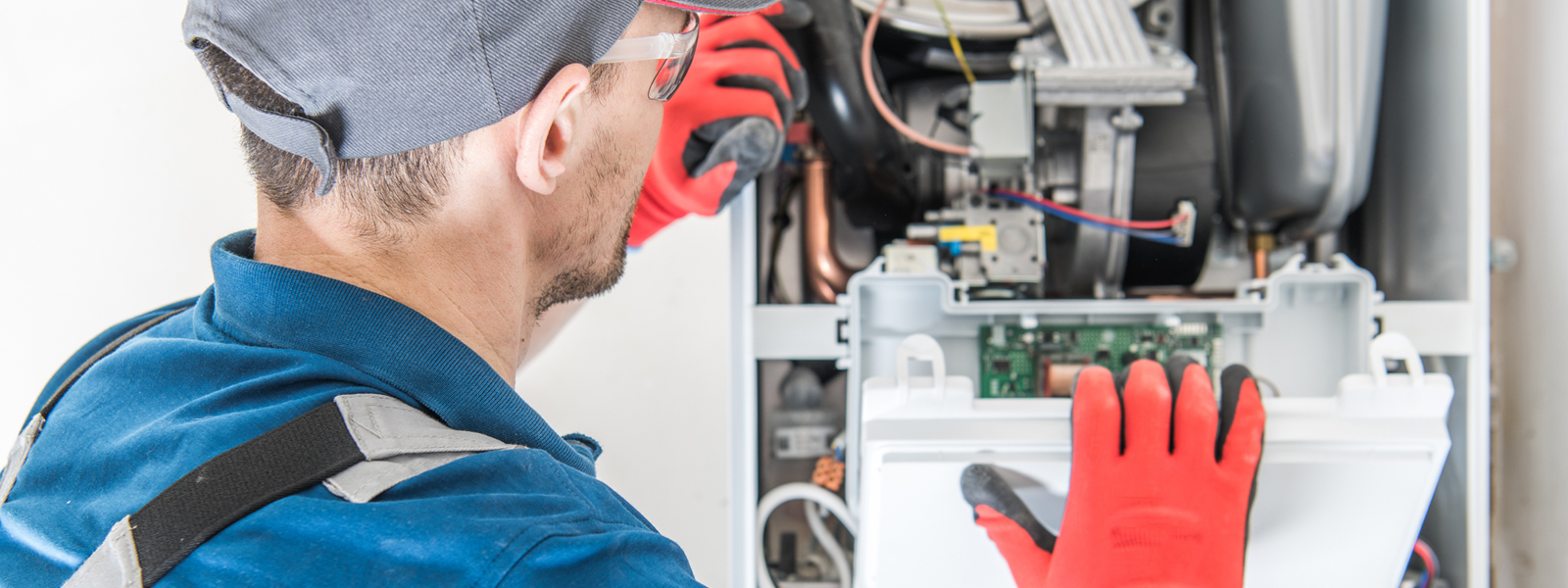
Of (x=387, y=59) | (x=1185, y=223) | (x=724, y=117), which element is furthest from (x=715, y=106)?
(x=1185, y=223)

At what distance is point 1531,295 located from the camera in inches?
36.1

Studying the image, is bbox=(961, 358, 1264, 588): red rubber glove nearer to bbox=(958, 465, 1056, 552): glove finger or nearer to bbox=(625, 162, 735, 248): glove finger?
bbox=(958, 465, 1056, 552): glove finger

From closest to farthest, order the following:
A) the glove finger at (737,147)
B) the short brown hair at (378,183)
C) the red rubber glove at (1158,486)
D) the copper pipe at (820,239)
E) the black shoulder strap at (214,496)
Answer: the black shoulder strap at (214,496) → the short brown hair at (378,183) → the red rubber glove at (1158,486) → the glove finger at (737,147) → the copper pipe at (820,239)

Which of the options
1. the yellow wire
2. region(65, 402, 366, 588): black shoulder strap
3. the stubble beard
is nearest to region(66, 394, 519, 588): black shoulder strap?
region(65, 402, 366, 588): black shoulder strap

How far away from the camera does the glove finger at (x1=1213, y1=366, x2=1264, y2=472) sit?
2.26ft

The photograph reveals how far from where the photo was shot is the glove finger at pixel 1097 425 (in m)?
0.70

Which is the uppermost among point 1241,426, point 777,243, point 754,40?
point 754,40

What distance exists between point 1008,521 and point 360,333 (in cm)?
57

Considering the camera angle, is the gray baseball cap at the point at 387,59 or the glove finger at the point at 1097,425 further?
the glove finger at the point at 1097,425

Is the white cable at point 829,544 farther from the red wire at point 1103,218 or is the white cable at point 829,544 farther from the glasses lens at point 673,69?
the glasses lens at point 673,69

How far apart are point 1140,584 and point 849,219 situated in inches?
25.1

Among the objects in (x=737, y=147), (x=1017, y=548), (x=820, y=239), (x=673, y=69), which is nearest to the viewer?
(x=673, y=69)

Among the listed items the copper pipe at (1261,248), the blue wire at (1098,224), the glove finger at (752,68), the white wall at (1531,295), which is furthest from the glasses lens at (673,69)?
the white wall at (1531,295)

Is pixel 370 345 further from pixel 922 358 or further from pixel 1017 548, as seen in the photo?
pixel 1017 548
